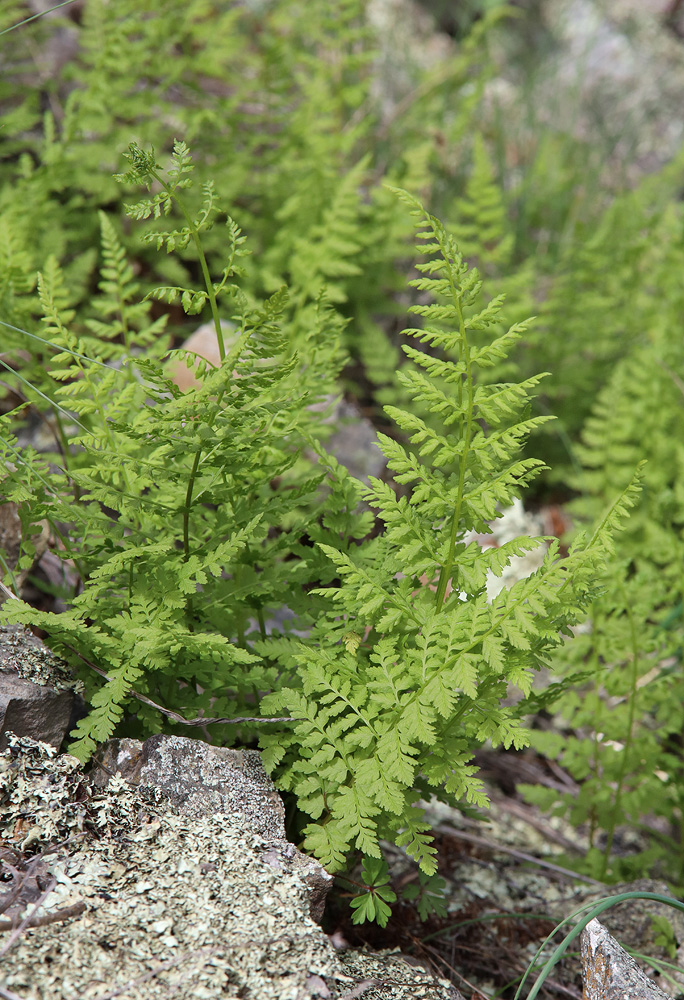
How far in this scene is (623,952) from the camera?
5.32 feet

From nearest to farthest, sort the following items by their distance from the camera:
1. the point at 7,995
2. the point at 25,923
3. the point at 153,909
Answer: the point at 7,995, the point at 25,923, the point at 153,909

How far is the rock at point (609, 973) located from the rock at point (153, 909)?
292mm

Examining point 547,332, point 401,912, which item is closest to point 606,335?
point 547,332

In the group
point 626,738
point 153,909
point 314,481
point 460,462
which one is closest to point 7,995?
point 153,909

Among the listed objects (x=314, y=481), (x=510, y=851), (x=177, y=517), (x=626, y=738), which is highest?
(x=314, y=481)

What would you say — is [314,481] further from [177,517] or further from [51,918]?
[51,918]

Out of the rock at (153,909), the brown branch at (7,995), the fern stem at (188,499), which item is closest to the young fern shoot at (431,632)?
the rock at (153,909)

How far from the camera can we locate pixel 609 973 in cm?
158

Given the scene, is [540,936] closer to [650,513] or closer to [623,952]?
[623,952]

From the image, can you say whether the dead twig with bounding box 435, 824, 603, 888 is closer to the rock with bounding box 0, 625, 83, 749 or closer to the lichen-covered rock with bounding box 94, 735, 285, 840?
the lichen-covered rock with bounding box 94, 735, 285, 840

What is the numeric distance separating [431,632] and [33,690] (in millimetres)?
870

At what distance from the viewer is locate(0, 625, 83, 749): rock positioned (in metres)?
1.66

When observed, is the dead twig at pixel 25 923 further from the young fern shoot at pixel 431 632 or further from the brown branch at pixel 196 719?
the young fern shoot at pixel 431 632

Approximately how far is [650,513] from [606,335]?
3.75ft
